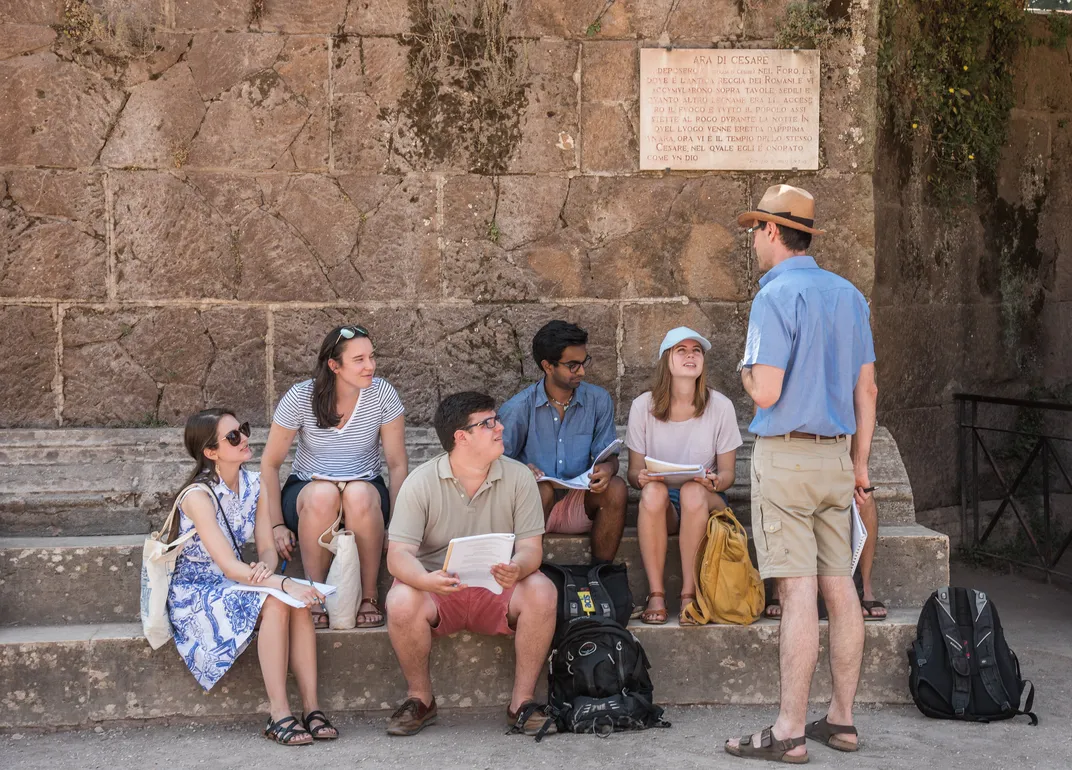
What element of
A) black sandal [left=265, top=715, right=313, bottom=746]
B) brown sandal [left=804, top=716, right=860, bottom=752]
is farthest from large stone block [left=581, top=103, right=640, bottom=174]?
black sandal [left=265, top=715, right=313, bottom=746]

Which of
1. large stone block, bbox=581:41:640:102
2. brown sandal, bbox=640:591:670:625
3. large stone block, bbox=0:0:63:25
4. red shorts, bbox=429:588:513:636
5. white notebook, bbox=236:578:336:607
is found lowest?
brown sandal, bbox=640:591:670:625

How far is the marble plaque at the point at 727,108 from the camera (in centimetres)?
546

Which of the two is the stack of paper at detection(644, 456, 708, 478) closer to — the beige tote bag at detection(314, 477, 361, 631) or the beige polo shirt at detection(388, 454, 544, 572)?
the beige polo shirt at detection(388, 454, 544, 572)

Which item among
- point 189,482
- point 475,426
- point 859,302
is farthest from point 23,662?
point 859,302

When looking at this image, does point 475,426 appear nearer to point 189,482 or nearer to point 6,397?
point 189,482

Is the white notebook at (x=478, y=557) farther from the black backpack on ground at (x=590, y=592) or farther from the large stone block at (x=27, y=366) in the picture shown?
the large stone block at (x=27, y=366)

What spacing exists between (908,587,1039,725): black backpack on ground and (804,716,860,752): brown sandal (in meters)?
0.47

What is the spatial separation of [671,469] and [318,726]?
162 cm

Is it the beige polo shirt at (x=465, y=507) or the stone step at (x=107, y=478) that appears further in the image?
the stone step at (x=107, y=478)

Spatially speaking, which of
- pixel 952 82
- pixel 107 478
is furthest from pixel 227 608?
pixel 952 82

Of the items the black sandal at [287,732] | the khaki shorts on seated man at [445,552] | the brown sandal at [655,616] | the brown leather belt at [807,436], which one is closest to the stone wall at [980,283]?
the brown sandal at [655,616]

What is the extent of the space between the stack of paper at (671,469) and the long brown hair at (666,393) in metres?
0.27

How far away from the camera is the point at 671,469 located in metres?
4.69

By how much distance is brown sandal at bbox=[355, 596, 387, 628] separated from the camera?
458 cm
